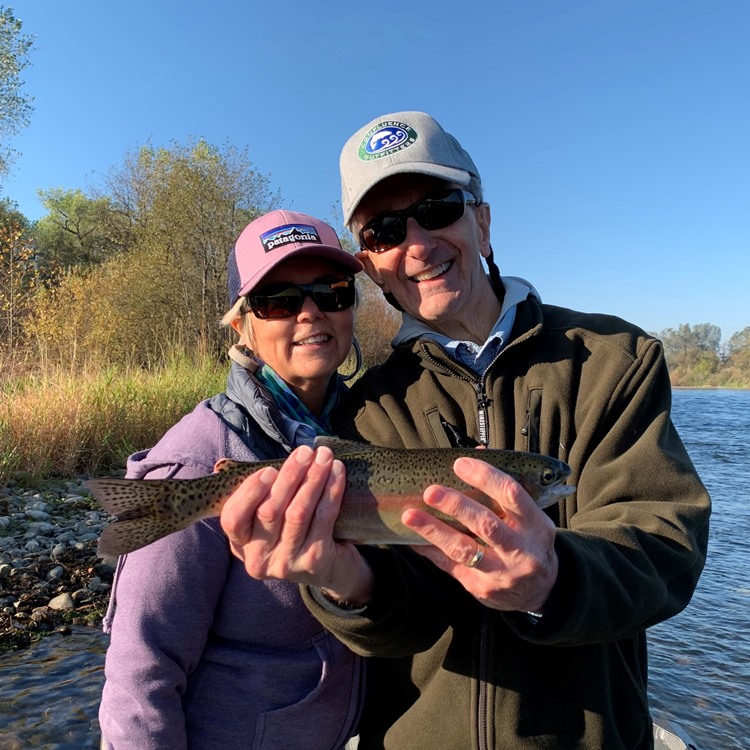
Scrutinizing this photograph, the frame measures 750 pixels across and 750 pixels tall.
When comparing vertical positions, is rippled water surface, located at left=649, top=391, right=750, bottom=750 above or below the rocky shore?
below

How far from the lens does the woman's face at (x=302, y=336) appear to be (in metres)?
3.14

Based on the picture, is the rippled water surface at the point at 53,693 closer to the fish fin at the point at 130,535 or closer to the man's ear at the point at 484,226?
the fish fin at the point at 130,535

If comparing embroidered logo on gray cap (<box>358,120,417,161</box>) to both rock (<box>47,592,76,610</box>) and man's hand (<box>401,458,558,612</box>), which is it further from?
rock (<box>47,592,76,610</box>)

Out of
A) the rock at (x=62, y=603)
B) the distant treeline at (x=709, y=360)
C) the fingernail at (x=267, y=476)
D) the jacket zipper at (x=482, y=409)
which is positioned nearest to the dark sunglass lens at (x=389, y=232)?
the jacket zipper at (x=482, y=409)

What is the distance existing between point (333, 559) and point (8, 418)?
32.9ft

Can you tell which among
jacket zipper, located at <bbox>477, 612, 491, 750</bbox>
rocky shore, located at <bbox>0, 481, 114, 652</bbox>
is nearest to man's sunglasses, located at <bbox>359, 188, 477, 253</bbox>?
jacket zipper, located at <bbox>477, 612, 491, 750</bbox>

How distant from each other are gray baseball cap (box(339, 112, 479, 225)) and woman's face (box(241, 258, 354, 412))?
0.35 meters

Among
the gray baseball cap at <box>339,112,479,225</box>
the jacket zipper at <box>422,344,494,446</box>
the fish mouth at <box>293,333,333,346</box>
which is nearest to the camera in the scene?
the jacket zipper at <box>422,344,494,446</box>

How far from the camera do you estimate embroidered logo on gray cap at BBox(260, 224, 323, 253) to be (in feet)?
10.2

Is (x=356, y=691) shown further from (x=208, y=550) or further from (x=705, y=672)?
(x=705, y=672)

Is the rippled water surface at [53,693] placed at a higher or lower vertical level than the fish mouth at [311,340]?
lower

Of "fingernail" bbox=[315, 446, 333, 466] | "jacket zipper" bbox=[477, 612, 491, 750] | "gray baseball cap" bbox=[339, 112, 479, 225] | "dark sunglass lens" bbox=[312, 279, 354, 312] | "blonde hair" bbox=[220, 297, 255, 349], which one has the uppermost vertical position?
"gray baseball cap" bbox=[339, 112, 479, 225]

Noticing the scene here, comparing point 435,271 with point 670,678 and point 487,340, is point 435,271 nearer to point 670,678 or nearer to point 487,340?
point 487,340

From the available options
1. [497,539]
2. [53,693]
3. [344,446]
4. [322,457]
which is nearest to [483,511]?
[497,539]
